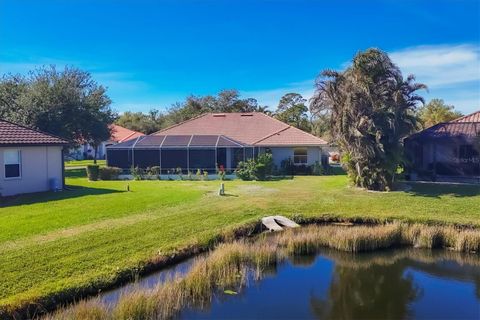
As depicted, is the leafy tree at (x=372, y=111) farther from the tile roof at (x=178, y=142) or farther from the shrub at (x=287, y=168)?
the tile roof at (x=178, y=142)

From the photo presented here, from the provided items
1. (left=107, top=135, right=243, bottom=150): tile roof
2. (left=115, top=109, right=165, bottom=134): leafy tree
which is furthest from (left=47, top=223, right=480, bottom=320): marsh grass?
(left=115, top=109, right=165, bottom=134): leafy tree

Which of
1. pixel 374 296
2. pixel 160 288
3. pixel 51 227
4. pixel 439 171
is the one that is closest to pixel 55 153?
pixel 51 227

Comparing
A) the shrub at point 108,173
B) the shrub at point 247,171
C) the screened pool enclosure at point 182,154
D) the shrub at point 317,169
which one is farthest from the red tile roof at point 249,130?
the shrub at point 108,173

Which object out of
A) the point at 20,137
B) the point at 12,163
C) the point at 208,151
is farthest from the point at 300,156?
the point at 12,163

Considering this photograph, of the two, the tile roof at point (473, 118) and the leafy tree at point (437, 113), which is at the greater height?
the leafy tree at point (437, 113)

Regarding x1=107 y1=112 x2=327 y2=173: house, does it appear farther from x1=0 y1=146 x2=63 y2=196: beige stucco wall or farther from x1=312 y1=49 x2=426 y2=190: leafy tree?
x1=0 y1=146 x2=63 y2=196: beige stucco wall

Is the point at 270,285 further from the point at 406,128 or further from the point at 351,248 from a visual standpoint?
the point at 406,128
